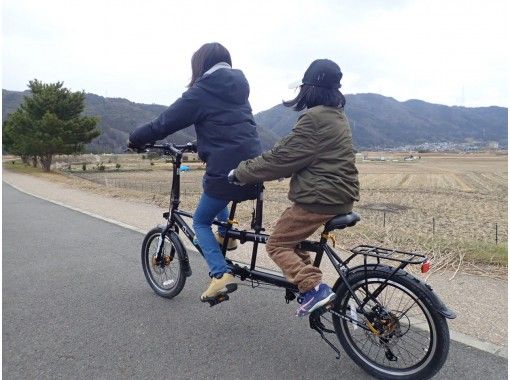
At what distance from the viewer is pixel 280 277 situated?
3.32m

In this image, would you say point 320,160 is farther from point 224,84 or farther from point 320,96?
point 224,84

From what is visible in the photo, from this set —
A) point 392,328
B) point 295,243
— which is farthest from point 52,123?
point 392,328

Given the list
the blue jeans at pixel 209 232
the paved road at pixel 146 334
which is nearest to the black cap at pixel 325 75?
the blue jeans at pixel 209 232

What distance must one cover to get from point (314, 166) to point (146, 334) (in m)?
1.93

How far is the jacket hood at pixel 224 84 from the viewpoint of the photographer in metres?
3.33

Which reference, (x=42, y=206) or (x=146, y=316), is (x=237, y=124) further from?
(x=42, y=206)

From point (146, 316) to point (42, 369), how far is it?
3.32 ft

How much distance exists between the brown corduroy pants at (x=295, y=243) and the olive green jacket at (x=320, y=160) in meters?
0.08

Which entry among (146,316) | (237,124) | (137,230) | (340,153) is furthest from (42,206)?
(340,153)

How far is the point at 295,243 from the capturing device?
3080 millimetres

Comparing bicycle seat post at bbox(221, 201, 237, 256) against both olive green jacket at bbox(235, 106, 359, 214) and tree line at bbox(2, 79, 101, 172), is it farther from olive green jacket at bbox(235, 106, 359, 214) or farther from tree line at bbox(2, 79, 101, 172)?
tree line at bbox(2, 79, 101, 172)

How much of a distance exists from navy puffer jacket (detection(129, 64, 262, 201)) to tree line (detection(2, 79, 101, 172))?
3245 cm

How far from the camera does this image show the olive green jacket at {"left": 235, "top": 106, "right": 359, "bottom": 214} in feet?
9.30

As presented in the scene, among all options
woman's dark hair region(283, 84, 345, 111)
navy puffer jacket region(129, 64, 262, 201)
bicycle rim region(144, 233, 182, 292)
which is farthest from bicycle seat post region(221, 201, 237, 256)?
woman's dark hair region(283, 84, 345, 111)
